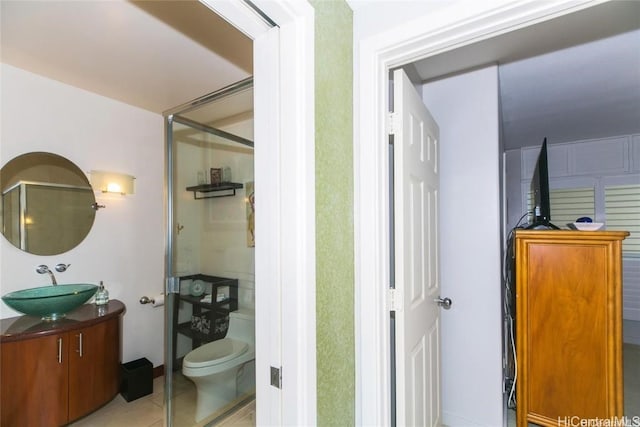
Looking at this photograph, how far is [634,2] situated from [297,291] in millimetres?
1997

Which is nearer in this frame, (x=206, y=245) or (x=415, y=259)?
(x=415, y=259)

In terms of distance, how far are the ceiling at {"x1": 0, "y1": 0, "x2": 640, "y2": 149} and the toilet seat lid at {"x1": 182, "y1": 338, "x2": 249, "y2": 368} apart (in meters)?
1.57

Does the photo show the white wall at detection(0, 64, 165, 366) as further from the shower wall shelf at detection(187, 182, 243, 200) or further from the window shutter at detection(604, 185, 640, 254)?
the window shutter at detection(604, 185, 640, 254)

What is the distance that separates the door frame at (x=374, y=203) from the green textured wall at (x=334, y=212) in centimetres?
3

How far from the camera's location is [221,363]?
6.68 ft

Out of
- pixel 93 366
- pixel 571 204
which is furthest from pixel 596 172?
pixel 93 366

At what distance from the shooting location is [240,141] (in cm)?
204

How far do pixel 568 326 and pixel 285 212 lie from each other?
1.85 meters

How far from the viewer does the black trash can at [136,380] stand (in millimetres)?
2340

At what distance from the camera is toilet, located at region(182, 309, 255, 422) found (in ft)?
6.61

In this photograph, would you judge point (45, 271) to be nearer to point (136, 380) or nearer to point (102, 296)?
point (102, 296)

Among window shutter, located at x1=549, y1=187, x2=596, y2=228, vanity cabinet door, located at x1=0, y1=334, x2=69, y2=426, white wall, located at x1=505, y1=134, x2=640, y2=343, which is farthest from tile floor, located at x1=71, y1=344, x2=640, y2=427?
window shutter, located at x1=549, y1=187, x2=596, y2=228

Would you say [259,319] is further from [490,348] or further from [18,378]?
[18,378]

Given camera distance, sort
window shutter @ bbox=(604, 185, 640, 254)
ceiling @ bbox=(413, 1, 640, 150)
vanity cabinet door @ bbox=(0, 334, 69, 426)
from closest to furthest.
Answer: ceiling @ bbox=(413, 1, 640, 150) → vanity cabinet door @ bbox=(0, 334, 69, 426) → window shutter @ bbox=(604, 185, 640, 254)
